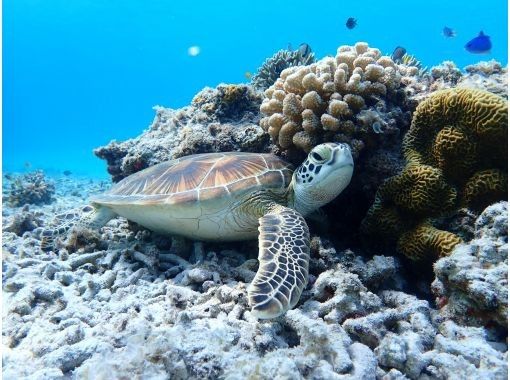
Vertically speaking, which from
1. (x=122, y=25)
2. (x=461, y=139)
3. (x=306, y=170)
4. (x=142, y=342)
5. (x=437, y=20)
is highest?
(x=122, y=25)

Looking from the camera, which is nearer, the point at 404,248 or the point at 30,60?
the point at 404,248

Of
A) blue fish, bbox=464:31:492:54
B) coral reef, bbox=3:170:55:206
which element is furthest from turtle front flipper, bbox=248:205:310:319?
coral reef, bbox=3:170:55:206

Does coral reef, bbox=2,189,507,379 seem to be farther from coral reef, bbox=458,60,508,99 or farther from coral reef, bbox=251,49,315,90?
coral reef, bbox=251,49,315,90

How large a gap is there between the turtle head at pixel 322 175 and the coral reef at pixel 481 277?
1.22m

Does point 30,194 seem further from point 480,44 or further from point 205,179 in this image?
point 480,44

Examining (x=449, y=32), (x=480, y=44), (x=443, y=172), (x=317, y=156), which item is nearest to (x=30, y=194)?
(x=317, y=156)

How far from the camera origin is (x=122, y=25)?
96.4 meters

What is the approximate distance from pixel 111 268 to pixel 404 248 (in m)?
3.01

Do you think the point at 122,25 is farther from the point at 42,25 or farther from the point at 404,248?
the point at 404,248

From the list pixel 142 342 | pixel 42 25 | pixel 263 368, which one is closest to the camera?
pixel 263 368

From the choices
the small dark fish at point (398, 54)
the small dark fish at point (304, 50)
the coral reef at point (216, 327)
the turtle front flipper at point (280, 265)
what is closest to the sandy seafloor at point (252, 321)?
the coral reef at point (216, 327)

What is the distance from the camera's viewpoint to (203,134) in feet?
16.2

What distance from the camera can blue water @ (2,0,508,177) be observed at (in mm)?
90312

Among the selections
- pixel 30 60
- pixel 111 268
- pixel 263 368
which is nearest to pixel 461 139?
pixel 263 368
